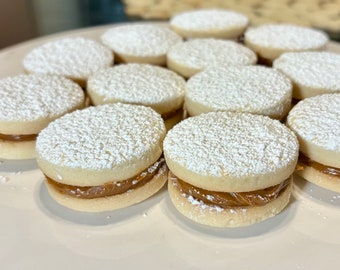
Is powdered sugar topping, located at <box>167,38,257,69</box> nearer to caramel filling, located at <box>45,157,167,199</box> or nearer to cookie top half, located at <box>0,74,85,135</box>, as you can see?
cookie top half, located at <box>0,74,85,135</box>

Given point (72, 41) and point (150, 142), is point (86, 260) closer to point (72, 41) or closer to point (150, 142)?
point (150, 142)

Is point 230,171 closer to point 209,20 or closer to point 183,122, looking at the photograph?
Answer: point 183,122

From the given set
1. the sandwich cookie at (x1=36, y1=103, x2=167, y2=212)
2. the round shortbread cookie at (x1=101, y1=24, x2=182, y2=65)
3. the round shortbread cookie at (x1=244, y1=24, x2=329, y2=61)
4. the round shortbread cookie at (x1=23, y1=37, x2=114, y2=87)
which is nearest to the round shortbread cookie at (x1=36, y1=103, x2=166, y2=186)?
the sandwich cookie at (x1=36, y1=103, x2=167, y2=212)

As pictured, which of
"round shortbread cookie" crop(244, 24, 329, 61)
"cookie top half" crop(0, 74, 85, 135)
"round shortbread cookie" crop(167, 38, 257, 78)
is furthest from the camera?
"round shortbread cookie" crop(244, 24, 329, 61)

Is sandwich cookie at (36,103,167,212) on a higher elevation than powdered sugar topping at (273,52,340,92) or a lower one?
lower

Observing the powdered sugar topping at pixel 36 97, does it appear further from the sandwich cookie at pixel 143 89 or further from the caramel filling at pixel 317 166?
the caramel filling at pixel 317 166

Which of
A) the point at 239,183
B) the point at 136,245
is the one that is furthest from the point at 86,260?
the point at 239,183

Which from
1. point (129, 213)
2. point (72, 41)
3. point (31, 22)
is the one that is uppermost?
point (72, 41)
